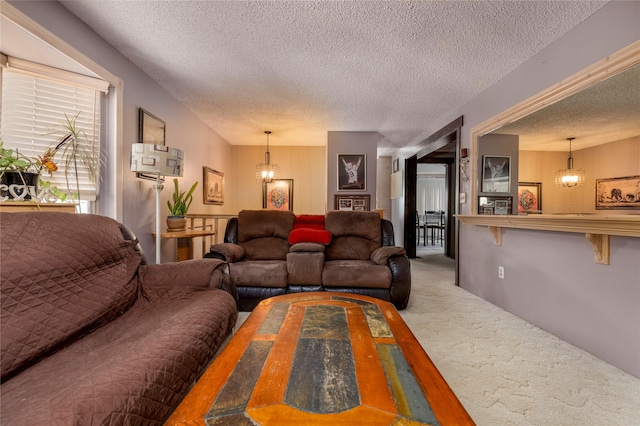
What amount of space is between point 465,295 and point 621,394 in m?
1.74

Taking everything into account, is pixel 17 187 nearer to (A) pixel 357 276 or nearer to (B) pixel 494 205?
(A) pixel 357 276

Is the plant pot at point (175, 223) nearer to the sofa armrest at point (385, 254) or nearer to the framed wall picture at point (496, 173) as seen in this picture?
the sofa armrest at point (385, 254)

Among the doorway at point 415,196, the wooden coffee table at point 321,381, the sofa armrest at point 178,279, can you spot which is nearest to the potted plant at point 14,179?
the sofa armrest at point 178,279

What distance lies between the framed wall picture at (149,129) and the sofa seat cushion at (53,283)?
1709 millimetres

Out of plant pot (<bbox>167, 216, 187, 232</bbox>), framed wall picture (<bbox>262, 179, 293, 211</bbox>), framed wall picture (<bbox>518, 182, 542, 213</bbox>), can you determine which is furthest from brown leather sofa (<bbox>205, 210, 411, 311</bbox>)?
framed wall picture (<bbox>262, 179, 293, 211</bbox>)

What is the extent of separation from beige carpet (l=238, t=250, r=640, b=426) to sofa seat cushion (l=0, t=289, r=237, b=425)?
1.27 meters

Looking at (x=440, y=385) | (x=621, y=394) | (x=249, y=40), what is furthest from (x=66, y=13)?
(x=621, y=394)

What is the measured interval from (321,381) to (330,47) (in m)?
2.53

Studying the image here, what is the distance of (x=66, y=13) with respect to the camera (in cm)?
201

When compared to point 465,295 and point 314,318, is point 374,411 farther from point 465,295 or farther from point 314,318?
point 465,295

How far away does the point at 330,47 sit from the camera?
2.43 m

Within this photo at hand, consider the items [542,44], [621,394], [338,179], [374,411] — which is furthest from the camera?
[338,179]

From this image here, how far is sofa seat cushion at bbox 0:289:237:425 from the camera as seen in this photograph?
2.36 feet

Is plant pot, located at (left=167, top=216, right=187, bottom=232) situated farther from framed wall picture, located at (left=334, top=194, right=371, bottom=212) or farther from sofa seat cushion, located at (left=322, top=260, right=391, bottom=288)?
framed wall picture, located at (left=334, top=194, right=371, bottom=212)
